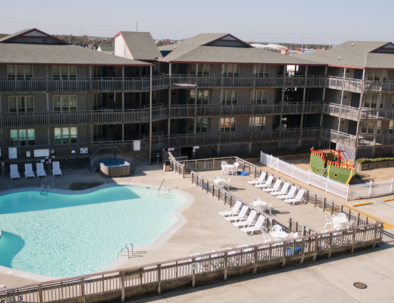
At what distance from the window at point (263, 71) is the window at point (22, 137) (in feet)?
68.7

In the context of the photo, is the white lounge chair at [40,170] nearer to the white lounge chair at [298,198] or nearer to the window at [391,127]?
the white lounge chair at [298,198]

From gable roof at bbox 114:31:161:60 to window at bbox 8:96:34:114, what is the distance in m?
9.93

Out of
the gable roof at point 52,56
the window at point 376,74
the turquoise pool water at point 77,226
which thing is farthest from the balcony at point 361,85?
the turquoise pool water at point 77,226

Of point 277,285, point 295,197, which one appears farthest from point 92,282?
point 295,197

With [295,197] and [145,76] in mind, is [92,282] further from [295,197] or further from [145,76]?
[145,76]

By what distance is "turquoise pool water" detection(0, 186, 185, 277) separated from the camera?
21.6 m

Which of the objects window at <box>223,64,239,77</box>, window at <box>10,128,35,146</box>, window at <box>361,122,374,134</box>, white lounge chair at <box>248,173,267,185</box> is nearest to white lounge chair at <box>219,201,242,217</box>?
white lounge chair at <box>248,173,267,185</box>

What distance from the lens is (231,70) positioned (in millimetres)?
42219

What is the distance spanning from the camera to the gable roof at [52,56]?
1339 inches

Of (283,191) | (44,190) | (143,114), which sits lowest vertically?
(44,190)

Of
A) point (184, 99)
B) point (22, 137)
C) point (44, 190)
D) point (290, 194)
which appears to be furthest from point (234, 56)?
point (44, 190)

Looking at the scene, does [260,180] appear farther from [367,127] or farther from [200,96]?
[367,127]

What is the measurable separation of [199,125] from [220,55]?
6.69 metres

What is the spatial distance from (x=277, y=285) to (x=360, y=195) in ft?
49.4
